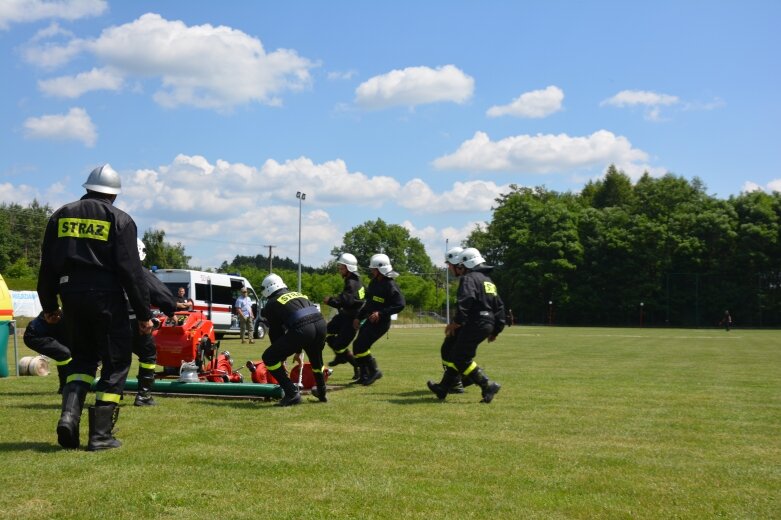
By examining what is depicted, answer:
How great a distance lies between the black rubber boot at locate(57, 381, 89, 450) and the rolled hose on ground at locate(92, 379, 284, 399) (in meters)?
3.36

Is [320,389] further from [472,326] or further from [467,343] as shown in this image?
[472,326]

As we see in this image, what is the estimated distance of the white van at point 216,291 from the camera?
29719 mm

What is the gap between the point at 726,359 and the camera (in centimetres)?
2170

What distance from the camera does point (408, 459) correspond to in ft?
20.9

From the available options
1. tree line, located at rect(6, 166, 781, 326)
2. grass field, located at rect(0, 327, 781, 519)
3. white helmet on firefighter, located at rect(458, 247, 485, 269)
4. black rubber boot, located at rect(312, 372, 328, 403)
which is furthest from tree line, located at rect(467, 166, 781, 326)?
black rubber boot, located at rect(312, 372, 328, 403)

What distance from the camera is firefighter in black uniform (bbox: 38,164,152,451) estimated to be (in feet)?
21.6

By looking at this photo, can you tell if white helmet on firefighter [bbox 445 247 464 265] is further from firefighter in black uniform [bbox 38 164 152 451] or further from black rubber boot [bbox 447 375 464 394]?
firefighter in black uniform [bbox 38 164 152 451]

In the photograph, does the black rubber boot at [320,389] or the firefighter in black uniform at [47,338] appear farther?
the firefighter in black uniform at [47,338]

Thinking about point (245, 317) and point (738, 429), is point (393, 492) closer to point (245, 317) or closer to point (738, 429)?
point (738, 429)

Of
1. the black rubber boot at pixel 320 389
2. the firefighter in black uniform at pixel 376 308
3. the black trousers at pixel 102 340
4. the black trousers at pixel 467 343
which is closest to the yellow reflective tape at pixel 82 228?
the black trousers at pixel 102 340

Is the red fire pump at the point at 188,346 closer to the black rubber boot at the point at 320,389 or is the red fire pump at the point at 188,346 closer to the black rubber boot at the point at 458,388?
the black rubber boot at the point at 320,389

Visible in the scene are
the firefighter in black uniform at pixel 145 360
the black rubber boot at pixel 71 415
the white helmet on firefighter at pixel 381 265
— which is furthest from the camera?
the white helmet on firefighter at pixel 381 265

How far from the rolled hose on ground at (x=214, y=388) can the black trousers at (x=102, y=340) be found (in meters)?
3.26

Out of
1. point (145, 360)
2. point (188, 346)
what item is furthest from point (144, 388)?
point (188, 346)
